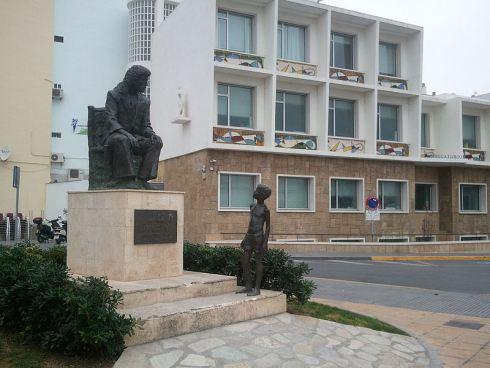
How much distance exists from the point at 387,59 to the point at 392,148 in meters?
4.85

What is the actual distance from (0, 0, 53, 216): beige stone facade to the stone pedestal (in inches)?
932

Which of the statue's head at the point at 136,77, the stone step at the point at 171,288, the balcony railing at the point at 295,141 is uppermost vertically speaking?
the balcony railing at the point at 295,141

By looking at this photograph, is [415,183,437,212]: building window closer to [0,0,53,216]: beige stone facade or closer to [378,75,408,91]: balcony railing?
[378,75,408,91]: balcony railing

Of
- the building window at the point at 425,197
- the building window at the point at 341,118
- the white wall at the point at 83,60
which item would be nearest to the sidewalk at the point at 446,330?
the building window at the point at 341,118

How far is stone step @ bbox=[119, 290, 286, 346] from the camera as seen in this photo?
6043 mm

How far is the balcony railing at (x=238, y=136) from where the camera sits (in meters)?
22.4

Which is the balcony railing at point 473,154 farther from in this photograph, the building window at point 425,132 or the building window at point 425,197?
the building window at point 425,197

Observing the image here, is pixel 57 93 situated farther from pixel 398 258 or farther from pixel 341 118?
pixel 398 258

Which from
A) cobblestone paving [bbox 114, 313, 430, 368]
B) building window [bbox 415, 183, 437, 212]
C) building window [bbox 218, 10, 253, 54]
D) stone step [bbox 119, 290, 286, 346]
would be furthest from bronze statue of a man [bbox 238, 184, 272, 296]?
building window [bbox 415, 183, 437, 212]

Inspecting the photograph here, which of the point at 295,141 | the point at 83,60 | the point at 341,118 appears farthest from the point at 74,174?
the point at 341,118

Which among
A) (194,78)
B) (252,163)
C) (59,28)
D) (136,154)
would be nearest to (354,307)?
(136,154)

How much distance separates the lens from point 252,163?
74.7ft

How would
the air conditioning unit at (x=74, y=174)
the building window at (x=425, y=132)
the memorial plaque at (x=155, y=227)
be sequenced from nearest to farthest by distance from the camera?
the memorial plaque at (x=155, y=227), the building window at (x=425, y=132), the air conditioning unit at (x=74, y=174)

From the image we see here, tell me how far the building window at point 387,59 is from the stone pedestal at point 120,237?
2147 centimetres
